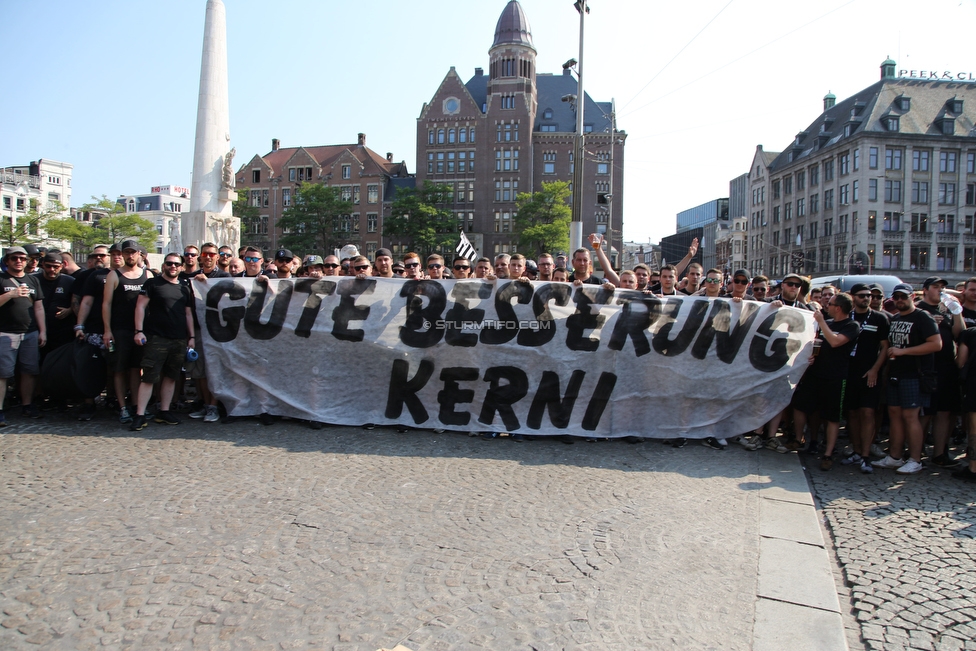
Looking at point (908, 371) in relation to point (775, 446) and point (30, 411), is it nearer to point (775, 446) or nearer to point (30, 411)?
point (775, 446)

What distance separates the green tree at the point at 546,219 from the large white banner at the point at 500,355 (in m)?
56.4

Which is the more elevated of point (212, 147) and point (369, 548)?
point (212, 147)

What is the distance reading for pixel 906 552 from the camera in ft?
14.0

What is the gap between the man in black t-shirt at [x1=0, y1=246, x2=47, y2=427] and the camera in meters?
6.93

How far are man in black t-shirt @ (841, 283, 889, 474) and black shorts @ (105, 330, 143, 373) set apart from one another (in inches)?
315

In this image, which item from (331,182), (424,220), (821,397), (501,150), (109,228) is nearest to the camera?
(821,397)

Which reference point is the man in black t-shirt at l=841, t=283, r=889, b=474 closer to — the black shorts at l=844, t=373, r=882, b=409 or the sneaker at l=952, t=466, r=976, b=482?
the black shorts at l=844, t=373, r=882, b=409

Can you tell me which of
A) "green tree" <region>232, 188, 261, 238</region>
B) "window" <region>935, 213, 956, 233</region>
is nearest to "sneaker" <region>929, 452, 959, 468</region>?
"window" <region>935, 213, 956, 233</region>

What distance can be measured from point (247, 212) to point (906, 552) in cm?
8614

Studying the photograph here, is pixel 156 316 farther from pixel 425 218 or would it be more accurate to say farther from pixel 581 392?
pixel 425 218

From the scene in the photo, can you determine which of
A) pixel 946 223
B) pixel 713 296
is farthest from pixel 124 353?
pixel 946 223

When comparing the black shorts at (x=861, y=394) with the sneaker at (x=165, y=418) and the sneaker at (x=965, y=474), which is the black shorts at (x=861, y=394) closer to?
the sneaker at (x=965, y=474)

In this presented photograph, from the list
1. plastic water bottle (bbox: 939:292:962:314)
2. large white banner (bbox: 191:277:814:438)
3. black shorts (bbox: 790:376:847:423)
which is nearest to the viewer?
black shorts (bbox: 790:376:847:423)

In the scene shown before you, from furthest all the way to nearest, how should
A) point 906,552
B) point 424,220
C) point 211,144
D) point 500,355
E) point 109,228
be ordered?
point 424,220 → point 109,228 → point 211,144 → point 500,355 → point 906,552
